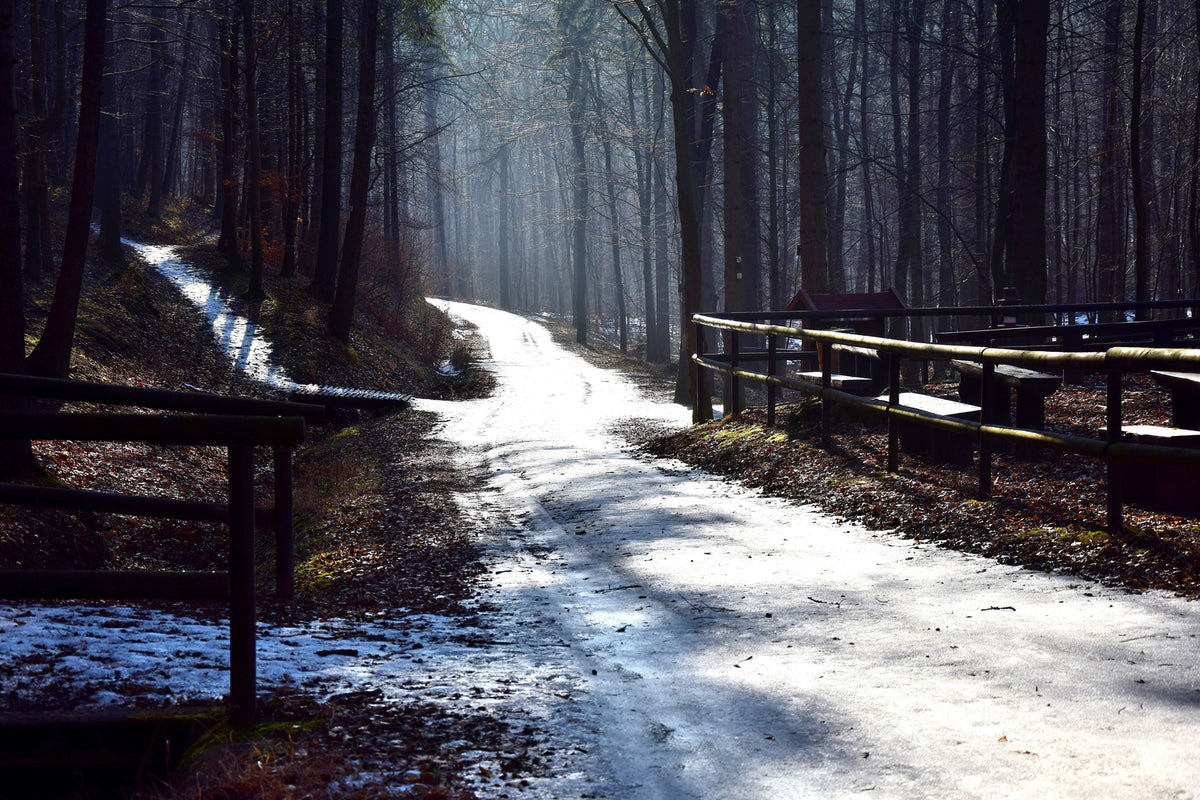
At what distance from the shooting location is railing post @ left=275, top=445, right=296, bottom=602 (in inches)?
201

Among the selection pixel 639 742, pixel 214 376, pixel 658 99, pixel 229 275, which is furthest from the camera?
pixel 658 99

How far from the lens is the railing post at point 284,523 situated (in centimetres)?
509

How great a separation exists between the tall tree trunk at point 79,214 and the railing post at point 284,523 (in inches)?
236

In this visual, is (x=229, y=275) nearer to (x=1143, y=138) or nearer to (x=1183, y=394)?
(x=1183, y=394)

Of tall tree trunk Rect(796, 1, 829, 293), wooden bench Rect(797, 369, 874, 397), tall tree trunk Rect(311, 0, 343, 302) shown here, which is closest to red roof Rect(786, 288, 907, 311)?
tall tree trunk Rect(796, 1, 829, 293)

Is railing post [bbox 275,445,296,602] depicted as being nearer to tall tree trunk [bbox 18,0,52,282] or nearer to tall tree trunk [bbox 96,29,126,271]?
tall tree trunk [bbox 18,0,52,282]

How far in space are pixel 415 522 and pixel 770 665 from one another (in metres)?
5.30

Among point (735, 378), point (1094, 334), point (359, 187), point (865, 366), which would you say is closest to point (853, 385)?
point (865, 366)

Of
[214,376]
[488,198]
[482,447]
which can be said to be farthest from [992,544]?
[488,198]

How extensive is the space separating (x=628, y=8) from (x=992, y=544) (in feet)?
104

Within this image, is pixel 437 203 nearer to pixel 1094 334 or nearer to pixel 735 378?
pixel 735 378

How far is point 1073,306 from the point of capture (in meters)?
12.3

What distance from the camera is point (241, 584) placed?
3.72 metres

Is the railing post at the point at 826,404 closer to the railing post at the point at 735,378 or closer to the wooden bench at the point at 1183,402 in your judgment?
the railing post at the point at 735,378
